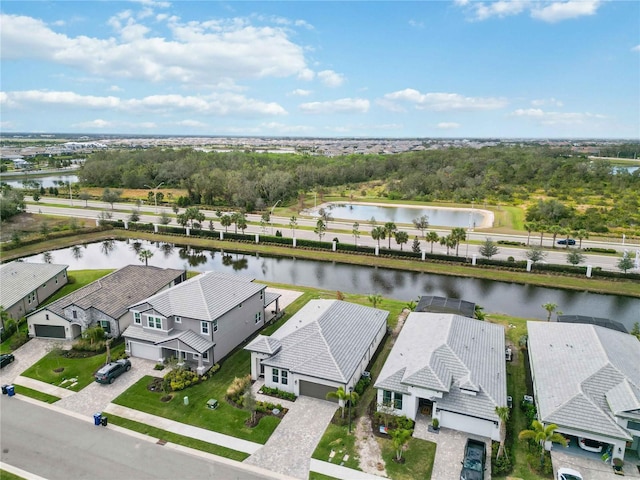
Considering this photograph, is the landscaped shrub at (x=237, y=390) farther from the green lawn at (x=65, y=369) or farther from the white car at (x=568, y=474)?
the white car at (x=568, y=474)

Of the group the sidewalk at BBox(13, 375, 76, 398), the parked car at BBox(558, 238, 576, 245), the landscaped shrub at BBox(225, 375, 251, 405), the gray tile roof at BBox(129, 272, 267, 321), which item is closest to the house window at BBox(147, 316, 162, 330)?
the gray tile roof at BBox(129, 272, 267, 321)

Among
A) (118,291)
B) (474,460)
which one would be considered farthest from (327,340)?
(118,291)

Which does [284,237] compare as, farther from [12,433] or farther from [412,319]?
[12,433]

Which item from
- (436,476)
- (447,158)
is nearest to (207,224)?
(436,476)

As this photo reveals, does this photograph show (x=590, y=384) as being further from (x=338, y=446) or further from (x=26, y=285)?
(x=26, y=285)

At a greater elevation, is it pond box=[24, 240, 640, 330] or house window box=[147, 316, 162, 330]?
house window box=[147, 316, 162, 330]

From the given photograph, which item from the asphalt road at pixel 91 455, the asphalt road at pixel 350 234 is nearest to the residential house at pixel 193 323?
the asphalt road at pixel 91 455

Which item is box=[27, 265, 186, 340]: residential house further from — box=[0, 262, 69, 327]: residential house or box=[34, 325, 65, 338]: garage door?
box=[0, 262, 69, 327]: residential house
